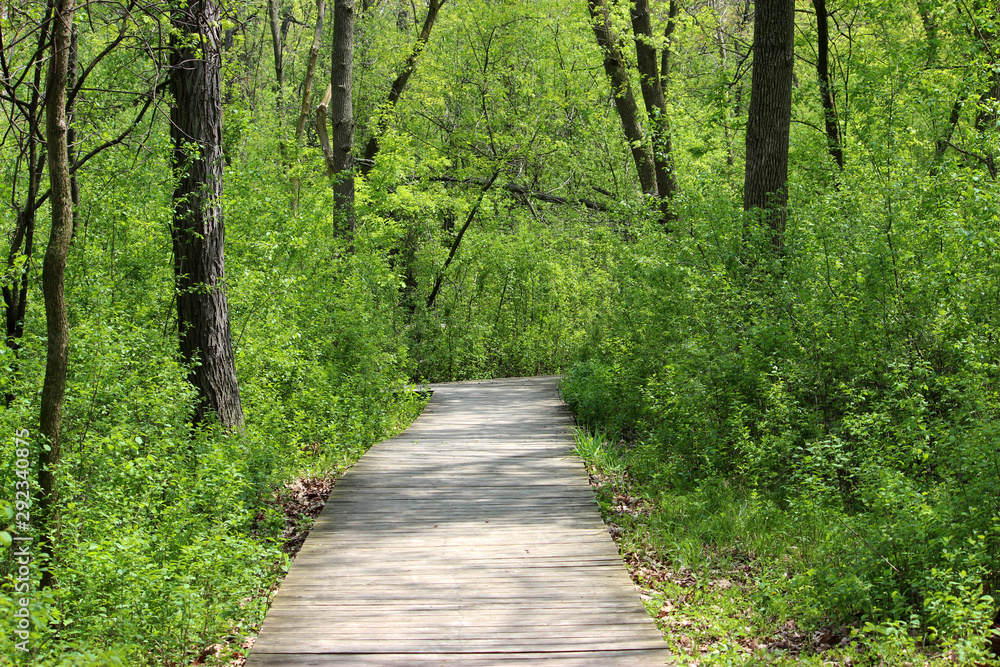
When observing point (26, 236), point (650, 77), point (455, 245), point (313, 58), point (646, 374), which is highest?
point (313, 58)

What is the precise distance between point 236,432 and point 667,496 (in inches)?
152

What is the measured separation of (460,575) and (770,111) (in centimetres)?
779

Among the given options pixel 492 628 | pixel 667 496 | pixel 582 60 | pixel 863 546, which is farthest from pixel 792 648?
pixel 582 60

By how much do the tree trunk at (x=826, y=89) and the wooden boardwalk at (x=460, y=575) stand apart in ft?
24.0

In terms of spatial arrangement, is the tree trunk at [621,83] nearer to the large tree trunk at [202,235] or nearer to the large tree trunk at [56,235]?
the large tree trunk at [202,235]

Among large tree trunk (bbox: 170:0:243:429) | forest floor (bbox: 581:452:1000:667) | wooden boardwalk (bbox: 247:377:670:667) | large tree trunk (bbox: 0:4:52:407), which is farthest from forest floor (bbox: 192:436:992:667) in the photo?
large tree trunk (bbox: 0:4:52:407)

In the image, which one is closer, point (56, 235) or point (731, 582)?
point (56, 235)

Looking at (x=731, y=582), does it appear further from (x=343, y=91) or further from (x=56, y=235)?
(x=343, y=91)

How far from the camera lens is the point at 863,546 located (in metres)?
4.93

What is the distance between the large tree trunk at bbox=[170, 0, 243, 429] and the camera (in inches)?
301

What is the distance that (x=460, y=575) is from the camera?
553 centimetres

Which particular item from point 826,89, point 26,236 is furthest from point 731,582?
point 826,89

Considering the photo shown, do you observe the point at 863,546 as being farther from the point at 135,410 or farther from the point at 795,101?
the point at 795,101

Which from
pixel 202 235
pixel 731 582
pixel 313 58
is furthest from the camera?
pixel 313 58
